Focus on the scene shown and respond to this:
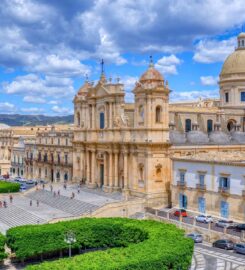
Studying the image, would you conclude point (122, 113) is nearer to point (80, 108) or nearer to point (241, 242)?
point (80, 108)

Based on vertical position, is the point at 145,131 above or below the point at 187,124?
below

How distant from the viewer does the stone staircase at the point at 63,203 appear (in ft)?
170

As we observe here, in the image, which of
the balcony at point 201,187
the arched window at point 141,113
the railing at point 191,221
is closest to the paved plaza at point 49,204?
the railing at point 191,221

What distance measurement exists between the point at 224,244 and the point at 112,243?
398 inches

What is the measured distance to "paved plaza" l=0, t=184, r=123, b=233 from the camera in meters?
49.8

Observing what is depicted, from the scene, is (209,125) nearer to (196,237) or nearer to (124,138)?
(124,138)

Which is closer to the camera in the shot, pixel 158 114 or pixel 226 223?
pixel 226 223

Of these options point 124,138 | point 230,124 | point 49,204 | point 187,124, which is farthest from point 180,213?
point 230,124

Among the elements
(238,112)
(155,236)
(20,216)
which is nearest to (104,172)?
(20,216)

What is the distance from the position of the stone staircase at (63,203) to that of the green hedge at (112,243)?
1328 centimetres

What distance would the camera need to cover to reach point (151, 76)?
55.2 metres

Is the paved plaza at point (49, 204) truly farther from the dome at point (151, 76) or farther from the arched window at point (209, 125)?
the arched window at point (209, 125)

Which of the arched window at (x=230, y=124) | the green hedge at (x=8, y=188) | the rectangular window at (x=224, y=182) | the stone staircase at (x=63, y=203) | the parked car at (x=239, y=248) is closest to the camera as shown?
the parked car at (x=239, y=248)

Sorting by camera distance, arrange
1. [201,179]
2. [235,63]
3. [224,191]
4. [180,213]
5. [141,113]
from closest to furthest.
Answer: [224,191]
[180,213]
[201,179]
[141,113]
[235,63]
